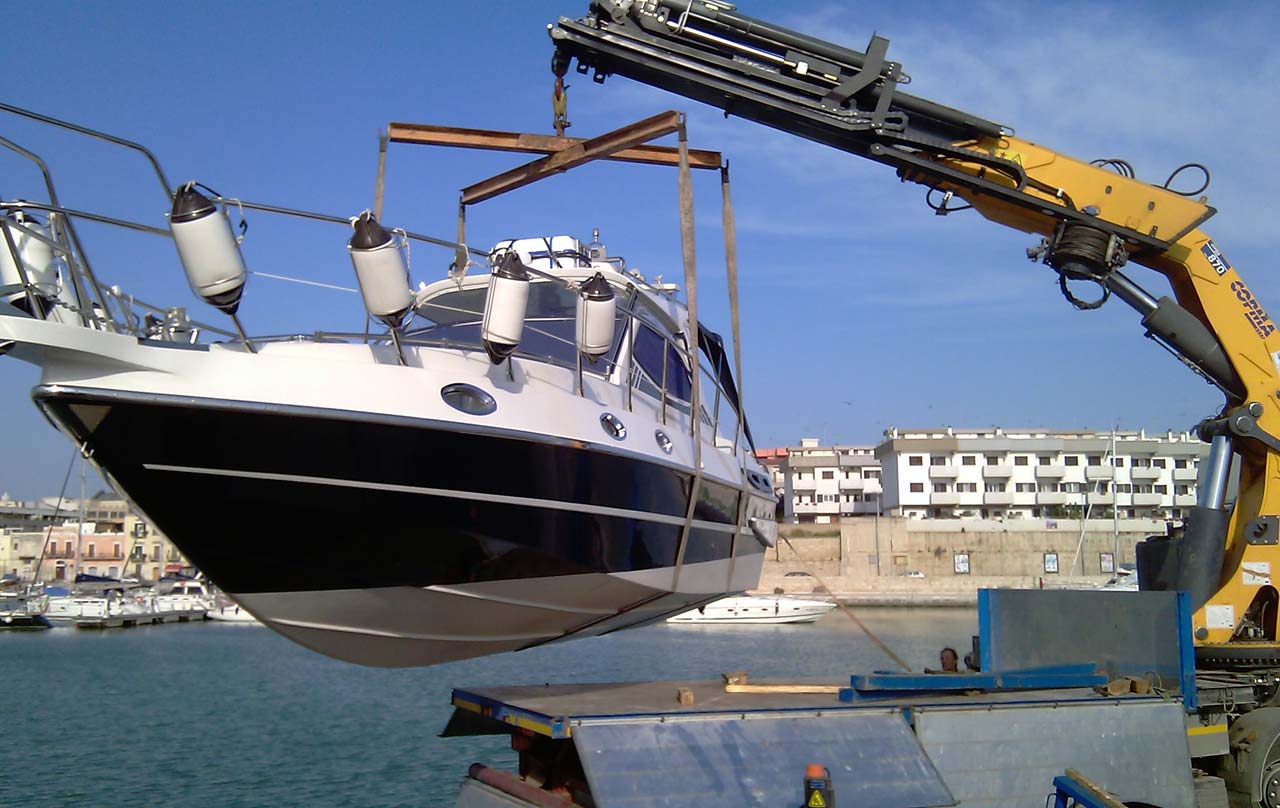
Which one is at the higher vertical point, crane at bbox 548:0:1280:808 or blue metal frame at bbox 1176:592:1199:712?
crane at bbox 548:0:1280:808

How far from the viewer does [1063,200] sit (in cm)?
822

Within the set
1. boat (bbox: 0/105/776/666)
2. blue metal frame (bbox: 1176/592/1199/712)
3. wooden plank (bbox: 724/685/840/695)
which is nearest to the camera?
boat (bbox: 0/105/776/666)

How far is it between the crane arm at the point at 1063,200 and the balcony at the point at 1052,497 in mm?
61431

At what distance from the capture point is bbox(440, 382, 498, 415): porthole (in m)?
5.99

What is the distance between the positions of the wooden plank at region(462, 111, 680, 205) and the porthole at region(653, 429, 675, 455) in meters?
2.00

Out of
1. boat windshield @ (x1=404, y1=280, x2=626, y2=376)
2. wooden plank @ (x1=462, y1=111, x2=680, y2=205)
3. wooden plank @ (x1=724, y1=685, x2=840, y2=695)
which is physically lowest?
wooden plank @ (x1=724, y1=685, x2=840, y2=695)

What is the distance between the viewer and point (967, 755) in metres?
5.46

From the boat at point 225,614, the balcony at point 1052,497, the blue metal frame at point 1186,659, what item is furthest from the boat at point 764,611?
the balcony at point 1052,497

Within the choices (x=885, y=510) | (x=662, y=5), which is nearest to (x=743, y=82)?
(x=662, y=5)

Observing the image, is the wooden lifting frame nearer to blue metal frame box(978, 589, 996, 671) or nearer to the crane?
the crane

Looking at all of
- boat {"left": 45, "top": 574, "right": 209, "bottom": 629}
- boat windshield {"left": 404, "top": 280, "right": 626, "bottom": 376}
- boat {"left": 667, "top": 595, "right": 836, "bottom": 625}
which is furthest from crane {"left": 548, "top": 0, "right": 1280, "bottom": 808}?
boat {"left": 45, "top": 574, "right": 209, "bottom": 629}

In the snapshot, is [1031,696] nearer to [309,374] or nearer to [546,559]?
[546,559]

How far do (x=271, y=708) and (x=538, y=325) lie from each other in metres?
11.9

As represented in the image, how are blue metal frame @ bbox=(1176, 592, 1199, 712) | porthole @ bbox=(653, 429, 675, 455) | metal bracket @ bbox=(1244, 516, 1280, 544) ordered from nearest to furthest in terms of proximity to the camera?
blue metal frame @ bbox=(1176, 592, 1199, 712)
porthole @ bbox=(653, 429, 675, 455)
metal bracket @ bbox=(1244, 516, 1280, 544)
